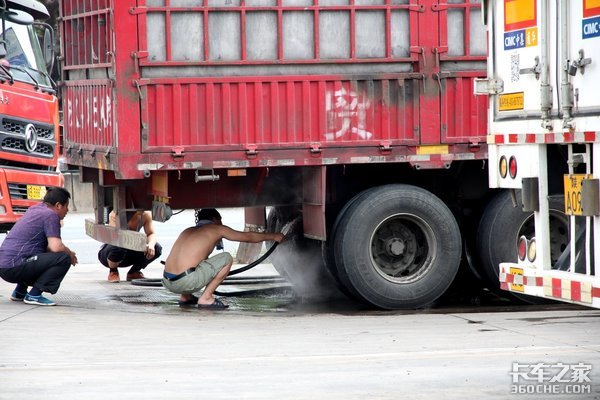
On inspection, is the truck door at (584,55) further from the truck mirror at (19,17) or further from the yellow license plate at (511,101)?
the truck mirror at (19,17)

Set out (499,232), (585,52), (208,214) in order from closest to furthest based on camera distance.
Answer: (585,52)
(499,232)
(208,214)

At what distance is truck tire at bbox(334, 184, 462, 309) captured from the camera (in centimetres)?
1117

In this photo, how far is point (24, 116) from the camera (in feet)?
45.7

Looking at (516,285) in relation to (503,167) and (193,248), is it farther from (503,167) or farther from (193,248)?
(193,248)

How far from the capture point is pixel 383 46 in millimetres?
11203

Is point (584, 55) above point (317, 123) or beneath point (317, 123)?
above

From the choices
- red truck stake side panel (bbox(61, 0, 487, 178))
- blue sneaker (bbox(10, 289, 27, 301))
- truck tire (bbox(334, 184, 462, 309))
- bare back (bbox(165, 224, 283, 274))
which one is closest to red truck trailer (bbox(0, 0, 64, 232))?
blue sneaker (bbox(10, 289, 27, 301))

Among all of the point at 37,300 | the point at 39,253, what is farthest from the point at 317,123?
the point at 37,300

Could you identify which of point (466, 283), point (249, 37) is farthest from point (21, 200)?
point (466, 283)

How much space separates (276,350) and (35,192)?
20.2 ft

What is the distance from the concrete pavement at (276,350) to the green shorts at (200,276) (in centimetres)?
24

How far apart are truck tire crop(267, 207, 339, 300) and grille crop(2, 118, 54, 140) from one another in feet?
10.5

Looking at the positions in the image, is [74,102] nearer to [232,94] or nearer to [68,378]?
[232,94]

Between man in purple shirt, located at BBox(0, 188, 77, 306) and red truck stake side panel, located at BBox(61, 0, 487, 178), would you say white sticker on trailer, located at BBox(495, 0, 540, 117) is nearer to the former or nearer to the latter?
red truck stake side panel, located at BBox(61, 0, 487, 178)
